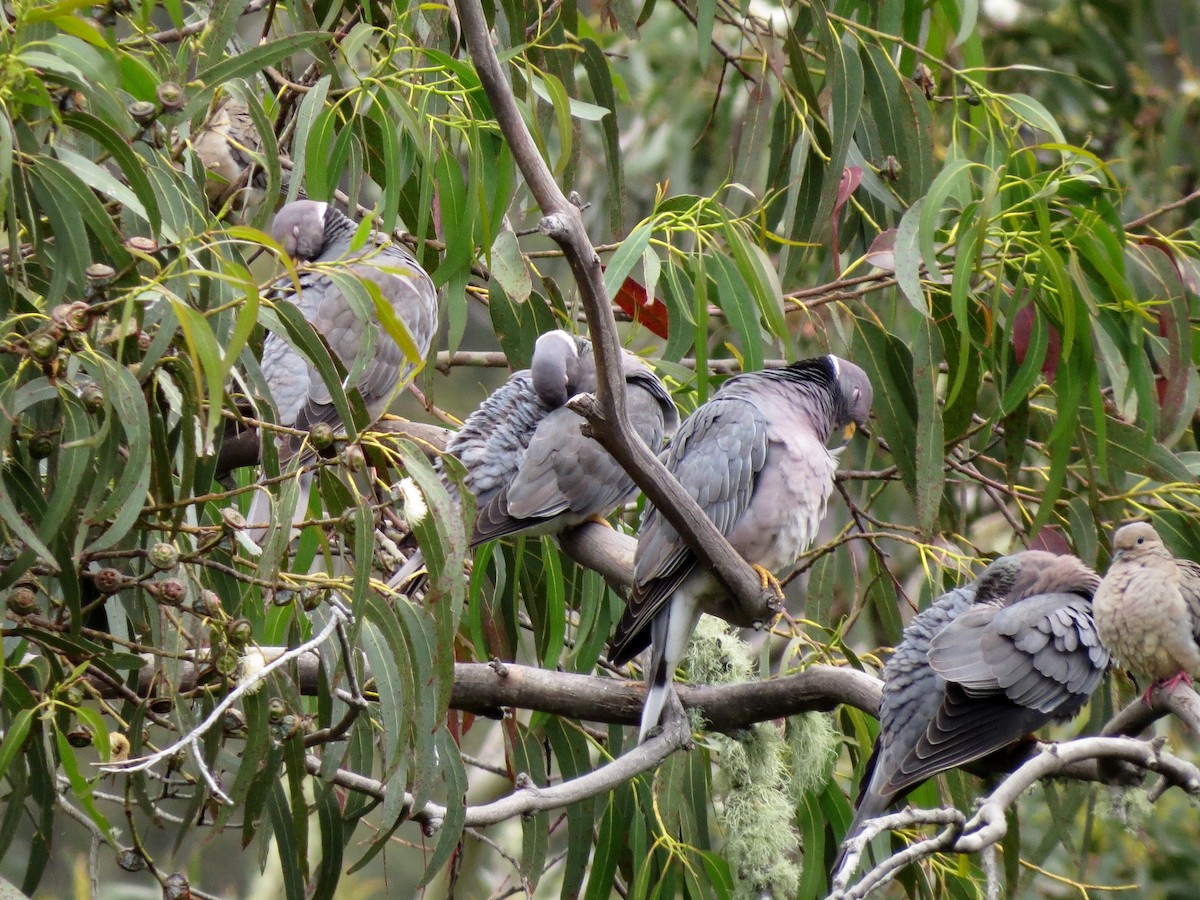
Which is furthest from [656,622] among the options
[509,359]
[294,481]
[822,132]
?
[822,132]

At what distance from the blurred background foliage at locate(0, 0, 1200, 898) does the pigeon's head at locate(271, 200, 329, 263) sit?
34 centimetres

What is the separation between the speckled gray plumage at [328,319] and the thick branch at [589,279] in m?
0.94

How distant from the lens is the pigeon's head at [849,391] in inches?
108

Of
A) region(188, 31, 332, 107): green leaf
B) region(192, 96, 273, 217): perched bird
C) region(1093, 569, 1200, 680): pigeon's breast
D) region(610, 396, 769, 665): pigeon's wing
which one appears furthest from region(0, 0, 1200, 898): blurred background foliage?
region(192, 96, 273, 217): perched bird

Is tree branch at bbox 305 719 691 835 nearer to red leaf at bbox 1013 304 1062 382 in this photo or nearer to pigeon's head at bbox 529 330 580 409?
pigeon's head at bbox 529 330 580 409

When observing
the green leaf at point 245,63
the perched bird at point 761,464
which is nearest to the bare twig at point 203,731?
the green leaf at point 245,63

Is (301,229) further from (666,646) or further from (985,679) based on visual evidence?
(985,679)

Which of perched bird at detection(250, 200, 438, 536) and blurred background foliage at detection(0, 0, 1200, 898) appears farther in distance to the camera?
perched bird at detection(250, 200, 438, 536)

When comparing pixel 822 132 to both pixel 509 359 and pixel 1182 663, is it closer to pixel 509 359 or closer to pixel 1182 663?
pixel 509 359

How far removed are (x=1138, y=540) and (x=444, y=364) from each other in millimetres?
1448

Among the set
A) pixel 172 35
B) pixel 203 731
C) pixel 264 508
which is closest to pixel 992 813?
pixel 203 731

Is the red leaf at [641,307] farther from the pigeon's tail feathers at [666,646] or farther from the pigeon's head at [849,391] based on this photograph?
the pigeon's tail feathers at [666,646]

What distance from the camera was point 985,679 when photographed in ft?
7.66

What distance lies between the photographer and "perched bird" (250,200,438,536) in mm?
2809
